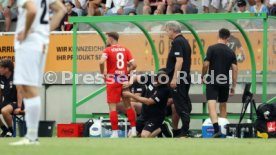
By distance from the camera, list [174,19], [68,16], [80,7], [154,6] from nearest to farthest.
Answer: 1. [174,19]
2. [154,6]
3. [68,16]
4. [80,7]

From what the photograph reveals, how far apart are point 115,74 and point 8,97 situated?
3.17 meters

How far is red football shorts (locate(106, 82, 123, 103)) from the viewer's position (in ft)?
69.3

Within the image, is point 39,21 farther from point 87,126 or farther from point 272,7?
point 272,7

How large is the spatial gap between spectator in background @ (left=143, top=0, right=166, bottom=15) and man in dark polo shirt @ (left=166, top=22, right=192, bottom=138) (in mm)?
5911

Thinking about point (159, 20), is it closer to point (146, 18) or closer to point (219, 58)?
point (146, 18)

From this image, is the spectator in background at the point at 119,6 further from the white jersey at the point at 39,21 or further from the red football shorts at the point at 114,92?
the white jersey at the point at 39,21

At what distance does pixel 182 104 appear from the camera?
20.3m

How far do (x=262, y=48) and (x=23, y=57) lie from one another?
10489mm

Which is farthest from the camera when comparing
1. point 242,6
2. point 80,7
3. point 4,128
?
point 80,7

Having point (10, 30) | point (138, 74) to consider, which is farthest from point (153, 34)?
point (10, 30)

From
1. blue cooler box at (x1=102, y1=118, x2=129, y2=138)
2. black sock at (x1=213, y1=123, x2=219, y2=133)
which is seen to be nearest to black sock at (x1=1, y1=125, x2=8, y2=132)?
blue cooler box at (x1=102, y1=118, x2=129, y2=138)

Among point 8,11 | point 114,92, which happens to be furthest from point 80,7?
point 114,92

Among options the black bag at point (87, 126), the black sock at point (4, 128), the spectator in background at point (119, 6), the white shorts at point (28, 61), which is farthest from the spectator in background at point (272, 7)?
the white shorts at point (28, 61)

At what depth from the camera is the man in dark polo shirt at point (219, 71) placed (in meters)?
20.3
